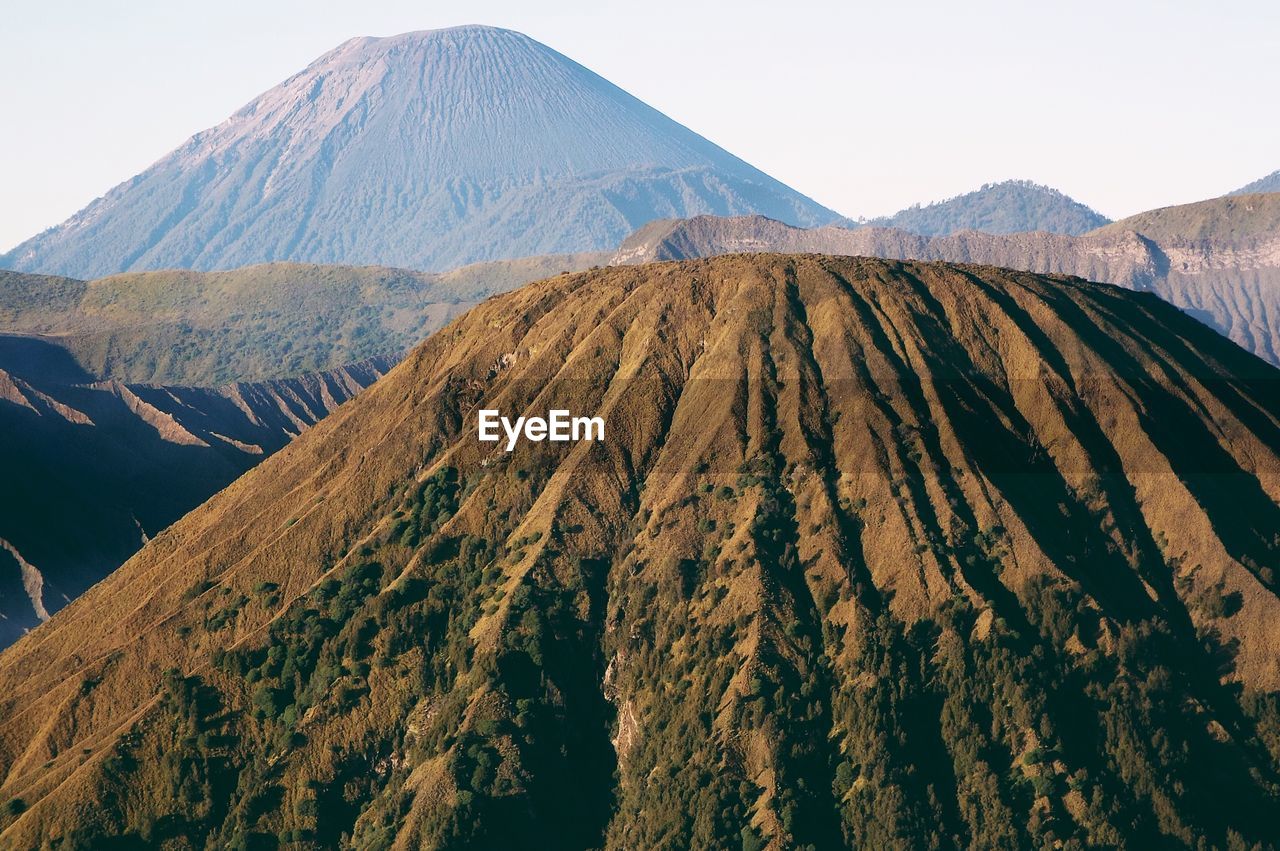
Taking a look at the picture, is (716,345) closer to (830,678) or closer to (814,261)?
(814,261)

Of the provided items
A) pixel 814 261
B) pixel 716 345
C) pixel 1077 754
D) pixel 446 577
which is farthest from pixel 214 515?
pixel 1077 754

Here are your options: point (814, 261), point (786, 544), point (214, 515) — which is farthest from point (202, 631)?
point (814, 261)

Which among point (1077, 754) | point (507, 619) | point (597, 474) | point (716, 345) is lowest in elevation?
point (1077, 754)

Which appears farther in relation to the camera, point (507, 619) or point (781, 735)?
point (507, 619)

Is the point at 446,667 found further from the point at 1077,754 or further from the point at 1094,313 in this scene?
the point at 1094,313

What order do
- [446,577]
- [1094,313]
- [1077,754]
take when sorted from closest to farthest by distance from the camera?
[1077,754] → [446,577] → [1094,313]

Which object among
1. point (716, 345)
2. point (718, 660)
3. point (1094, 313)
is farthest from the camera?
point (1094, 313)

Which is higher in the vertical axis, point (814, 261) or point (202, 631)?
point (814, 261)
